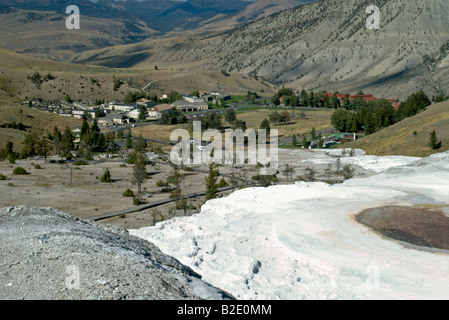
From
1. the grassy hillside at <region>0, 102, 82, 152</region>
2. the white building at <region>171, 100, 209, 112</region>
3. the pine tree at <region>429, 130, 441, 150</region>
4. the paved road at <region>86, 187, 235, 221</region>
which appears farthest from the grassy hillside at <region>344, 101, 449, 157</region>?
the white building at <region>171, 100, 209, 112</region>

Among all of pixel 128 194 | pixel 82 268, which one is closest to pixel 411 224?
pixel 82 268

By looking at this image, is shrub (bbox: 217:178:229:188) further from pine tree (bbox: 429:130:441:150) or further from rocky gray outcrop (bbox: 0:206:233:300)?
rocky gray outcrop (bbox: 0:206:233:300)

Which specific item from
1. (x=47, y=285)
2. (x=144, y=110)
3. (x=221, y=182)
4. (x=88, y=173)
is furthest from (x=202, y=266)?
(x=144, y=110)

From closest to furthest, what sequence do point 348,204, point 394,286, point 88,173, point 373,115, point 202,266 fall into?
point 394,286
point 202,266
point 348,204
point 88,173
point 373,115

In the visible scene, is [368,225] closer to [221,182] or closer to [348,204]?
[348,204]

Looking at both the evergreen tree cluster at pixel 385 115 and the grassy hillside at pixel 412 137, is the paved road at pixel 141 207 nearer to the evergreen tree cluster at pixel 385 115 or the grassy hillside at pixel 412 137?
the grassy hillside at pixel 412 137

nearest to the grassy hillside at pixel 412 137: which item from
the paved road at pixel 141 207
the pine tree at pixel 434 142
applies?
the pine tree at pixel 434 142

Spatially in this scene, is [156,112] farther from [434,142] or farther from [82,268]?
[82,268]
